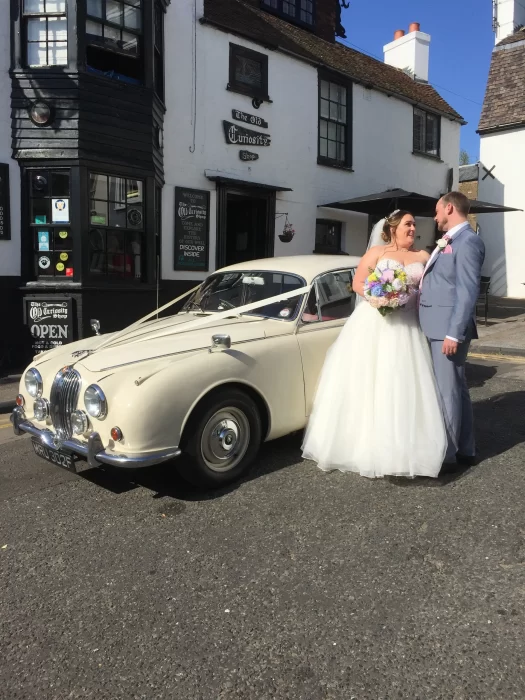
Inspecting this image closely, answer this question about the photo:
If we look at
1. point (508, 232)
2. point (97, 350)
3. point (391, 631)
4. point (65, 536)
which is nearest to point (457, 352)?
point (391, 631)

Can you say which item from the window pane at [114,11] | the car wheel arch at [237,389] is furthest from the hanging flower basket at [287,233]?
the car wheel arch at [237,389]

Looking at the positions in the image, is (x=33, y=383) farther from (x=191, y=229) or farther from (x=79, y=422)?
(x=191, y=229)

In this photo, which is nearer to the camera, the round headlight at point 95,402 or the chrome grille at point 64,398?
the round headlight at point 95,402

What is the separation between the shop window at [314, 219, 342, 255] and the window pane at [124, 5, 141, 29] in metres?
5.56

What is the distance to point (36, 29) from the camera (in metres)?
8.34

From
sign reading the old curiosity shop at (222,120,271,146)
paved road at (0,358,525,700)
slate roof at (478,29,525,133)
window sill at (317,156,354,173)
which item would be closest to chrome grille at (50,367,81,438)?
paved road at (0,358,525,700)

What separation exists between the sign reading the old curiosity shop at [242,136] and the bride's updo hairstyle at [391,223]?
24.1 feet

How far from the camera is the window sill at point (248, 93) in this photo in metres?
10.7

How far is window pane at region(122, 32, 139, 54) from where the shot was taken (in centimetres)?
884

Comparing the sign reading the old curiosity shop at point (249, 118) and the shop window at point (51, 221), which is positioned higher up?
the sign reading the old curiosity shop at point (249, 118)

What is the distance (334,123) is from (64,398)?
36.8 ft

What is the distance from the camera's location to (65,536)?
327 centimetres

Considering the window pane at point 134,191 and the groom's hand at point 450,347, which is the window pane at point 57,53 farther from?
the groom's hand at point 450,347

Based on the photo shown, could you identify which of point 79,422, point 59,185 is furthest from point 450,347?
point 59,185
